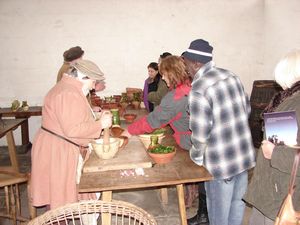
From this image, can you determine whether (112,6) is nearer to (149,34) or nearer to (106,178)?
(149,34)

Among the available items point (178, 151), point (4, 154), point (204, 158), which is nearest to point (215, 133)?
point (204, 158)

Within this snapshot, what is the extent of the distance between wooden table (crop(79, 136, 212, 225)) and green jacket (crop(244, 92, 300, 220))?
41 cm

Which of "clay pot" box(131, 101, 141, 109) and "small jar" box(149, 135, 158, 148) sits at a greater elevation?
"small jar" box(149, 135, 158, 148)

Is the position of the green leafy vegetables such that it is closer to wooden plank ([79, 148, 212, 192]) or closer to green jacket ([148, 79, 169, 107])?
wooden plank ([79, 148, 212, 192])

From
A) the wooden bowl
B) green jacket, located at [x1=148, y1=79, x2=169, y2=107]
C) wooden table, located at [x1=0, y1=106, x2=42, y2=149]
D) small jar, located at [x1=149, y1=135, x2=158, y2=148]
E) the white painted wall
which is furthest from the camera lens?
the white painted wall

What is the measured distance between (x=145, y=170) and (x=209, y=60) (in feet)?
2.86

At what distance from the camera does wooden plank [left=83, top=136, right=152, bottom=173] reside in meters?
2.20

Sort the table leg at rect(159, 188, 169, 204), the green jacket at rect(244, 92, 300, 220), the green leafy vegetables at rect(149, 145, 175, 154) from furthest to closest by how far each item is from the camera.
→ 1. the table leg at rect(159, 188, 169, 204)
2. the green leafy vegetables at rect(149, 145, 175, 154)
3. the green jacket at rect(244, 92, 300, 220)

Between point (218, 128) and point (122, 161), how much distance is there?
2.34ft

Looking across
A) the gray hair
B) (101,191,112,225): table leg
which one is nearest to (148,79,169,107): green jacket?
(101,191,112,225): table leg

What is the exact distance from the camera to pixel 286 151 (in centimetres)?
150

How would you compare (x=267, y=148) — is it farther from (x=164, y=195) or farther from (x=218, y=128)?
(x=164, y=195)

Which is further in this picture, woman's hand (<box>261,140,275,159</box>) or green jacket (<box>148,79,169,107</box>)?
green jacket (<box>148,79,169,107</box>)

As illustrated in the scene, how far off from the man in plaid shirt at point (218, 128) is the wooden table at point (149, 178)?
0.13 metres
